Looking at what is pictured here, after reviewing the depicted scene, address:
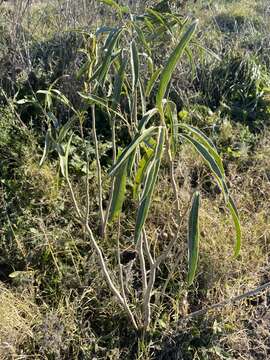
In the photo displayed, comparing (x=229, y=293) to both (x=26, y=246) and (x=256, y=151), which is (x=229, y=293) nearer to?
(x=26, y=246)

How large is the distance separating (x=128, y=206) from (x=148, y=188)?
4.41 ft

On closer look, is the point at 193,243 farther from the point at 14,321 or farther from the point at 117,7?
the point at 14,321

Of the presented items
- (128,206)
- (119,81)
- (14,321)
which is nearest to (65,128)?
(119,81)

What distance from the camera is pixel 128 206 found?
2.52 m

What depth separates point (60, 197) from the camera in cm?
244

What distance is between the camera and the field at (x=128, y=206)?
4.73ft

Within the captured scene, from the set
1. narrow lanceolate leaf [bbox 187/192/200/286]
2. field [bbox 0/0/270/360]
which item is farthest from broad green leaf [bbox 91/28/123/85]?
narrow lanceolate leaf [bbox 187/192/200/286]

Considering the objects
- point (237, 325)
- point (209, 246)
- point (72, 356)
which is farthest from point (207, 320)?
point (72, 356)

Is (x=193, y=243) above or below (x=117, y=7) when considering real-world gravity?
below

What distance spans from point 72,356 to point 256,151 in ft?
6.12

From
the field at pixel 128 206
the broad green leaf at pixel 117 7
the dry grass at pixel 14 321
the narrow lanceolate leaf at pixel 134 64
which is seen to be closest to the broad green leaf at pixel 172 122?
the field at pixel 128 206

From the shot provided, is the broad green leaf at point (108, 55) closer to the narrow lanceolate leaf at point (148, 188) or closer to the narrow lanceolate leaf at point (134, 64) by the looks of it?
the narrow lanceolate leaf at point (134, 64)

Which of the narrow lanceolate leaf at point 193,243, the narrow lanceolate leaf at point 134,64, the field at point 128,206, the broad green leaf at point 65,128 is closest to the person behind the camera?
the narrow lanceolate leaf at point 193,243

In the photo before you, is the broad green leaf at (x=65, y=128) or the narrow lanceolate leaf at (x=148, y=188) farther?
the broad green leaf at (x=65, y=128)
